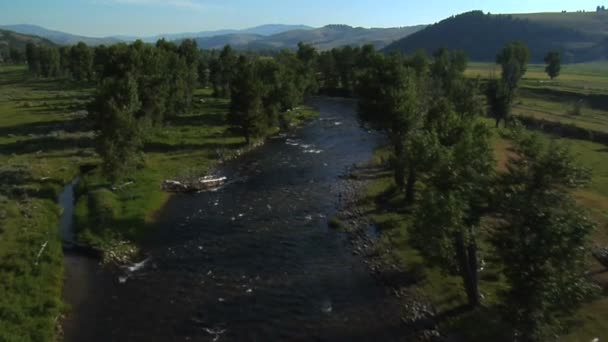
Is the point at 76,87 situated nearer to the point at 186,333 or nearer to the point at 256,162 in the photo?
the point at 256,162

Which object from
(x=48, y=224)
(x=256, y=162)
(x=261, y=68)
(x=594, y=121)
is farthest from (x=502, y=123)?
(x=48, y=224)

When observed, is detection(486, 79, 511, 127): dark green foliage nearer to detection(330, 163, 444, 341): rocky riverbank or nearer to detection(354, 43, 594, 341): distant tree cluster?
detection(330, 163, 444, 341): rocky riverbank

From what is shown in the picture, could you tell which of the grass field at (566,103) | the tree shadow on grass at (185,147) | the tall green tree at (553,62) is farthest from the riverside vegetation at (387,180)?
the tall green tree at (553,62)

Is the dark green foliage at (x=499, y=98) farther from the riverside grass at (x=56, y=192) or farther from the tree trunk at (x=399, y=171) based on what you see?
the tree trunk at (x=399, y=171)

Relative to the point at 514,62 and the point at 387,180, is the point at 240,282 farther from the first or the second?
the point at 514,62

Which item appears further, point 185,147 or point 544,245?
point 185,147

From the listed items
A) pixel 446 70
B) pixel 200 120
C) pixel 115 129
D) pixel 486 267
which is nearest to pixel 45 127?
pixel 200 120

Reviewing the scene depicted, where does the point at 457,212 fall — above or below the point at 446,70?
below
